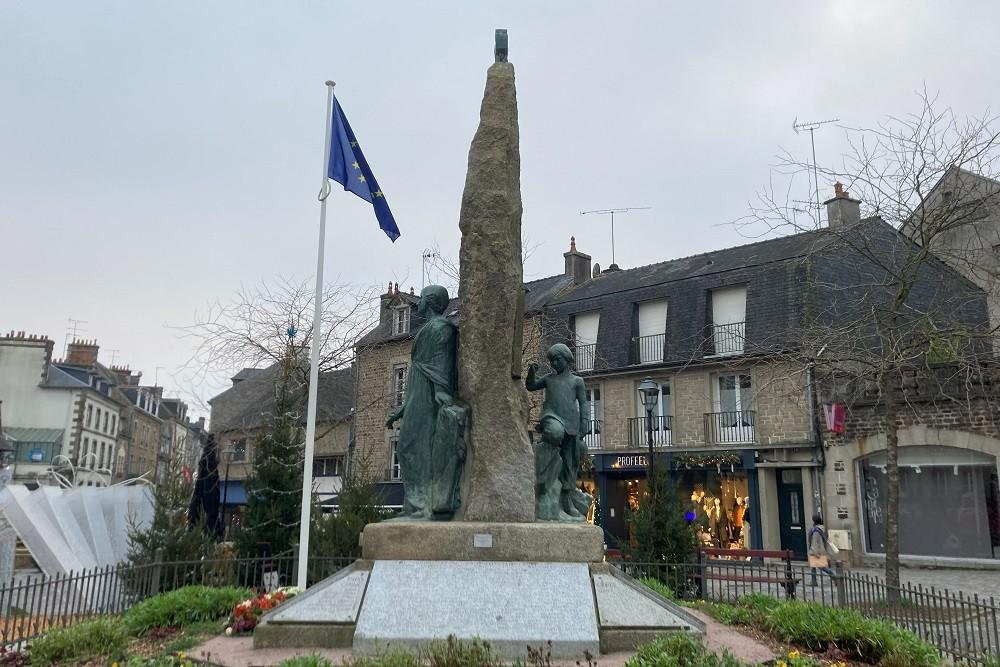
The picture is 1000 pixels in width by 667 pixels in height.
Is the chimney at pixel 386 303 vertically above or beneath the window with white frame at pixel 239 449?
above

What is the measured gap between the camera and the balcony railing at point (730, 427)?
21578mm

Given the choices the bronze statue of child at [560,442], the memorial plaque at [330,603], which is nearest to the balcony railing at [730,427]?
the bronze statue of child at [560,442]

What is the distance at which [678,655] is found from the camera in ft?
16.9

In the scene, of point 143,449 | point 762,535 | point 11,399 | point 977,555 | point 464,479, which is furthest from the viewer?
point 143,449

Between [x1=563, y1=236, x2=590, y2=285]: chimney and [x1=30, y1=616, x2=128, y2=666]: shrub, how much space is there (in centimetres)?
2378

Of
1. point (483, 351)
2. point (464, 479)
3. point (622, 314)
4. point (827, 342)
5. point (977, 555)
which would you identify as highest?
point (622, 314)

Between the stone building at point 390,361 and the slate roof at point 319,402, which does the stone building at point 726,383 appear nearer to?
the stone building at point 390,361

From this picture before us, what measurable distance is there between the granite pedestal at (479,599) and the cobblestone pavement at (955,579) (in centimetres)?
962

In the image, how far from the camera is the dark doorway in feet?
67.5

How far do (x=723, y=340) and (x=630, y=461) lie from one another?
15.5 feet

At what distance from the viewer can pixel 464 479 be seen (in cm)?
723

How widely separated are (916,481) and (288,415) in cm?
1534

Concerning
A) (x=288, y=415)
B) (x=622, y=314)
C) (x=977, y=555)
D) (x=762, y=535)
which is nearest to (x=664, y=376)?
(x=622, y=314)

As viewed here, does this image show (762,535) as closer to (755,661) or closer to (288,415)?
(288,415)
